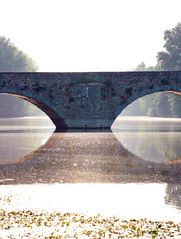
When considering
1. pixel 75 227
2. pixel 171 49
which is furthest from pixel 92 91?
pixel 171 49

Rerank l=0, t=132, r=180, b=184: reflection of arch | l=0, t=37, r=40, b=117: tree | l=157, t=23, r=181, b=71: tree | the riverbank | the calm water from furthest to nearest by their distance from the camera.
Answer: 1. l=0, t=37, r=40, b=117: tree
2. l=157, t=23, r=181, b=71: tree
3. l=0, t=132, r=180, b=184: reflection of arch
4. the calm water
5. the riverbank

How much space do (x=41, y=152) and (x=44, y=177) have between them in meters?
10.6

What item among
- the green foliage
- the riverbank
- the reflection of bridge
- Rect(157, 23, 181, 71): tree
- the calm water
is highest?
the green foliage

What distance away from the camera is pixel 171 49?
346 feet

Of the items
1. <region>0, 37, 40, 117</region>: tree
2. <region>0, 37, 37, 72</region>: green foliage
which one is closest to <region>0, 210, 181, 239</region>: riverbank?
<region>0, 37, 40, 117</region>: tree

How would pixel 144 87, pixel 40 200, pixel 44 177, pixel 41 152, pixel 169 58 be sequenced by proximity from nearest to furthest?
pixel 40 200
pixel 44 177
pixel 41 152
pixel 144 87
pixel 169 58

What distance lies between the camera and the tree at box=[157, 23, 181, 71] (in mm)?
Answer: 104438

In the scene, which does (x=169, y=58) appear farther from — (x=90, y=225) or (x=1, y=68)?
(x=90, y=225)

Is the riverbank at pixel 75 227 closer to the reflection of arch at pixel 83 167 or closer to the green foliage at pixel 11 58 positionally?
the reflection of arch at pixel 83 167

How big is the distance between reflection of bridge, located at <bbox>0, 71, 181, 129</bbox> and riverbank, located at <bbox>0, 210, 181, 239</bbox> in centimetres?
3986

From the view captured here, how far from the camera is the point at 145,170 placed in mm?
24531

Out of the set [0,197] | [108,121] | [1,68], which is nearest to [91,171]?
[0,197]

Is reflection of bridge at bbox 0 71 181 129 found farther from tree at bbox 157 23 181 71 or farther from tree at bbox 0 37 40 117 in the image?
tree at bbox 0 37 40 117

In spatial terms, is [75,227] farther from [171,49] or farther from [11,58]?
[11,58]
